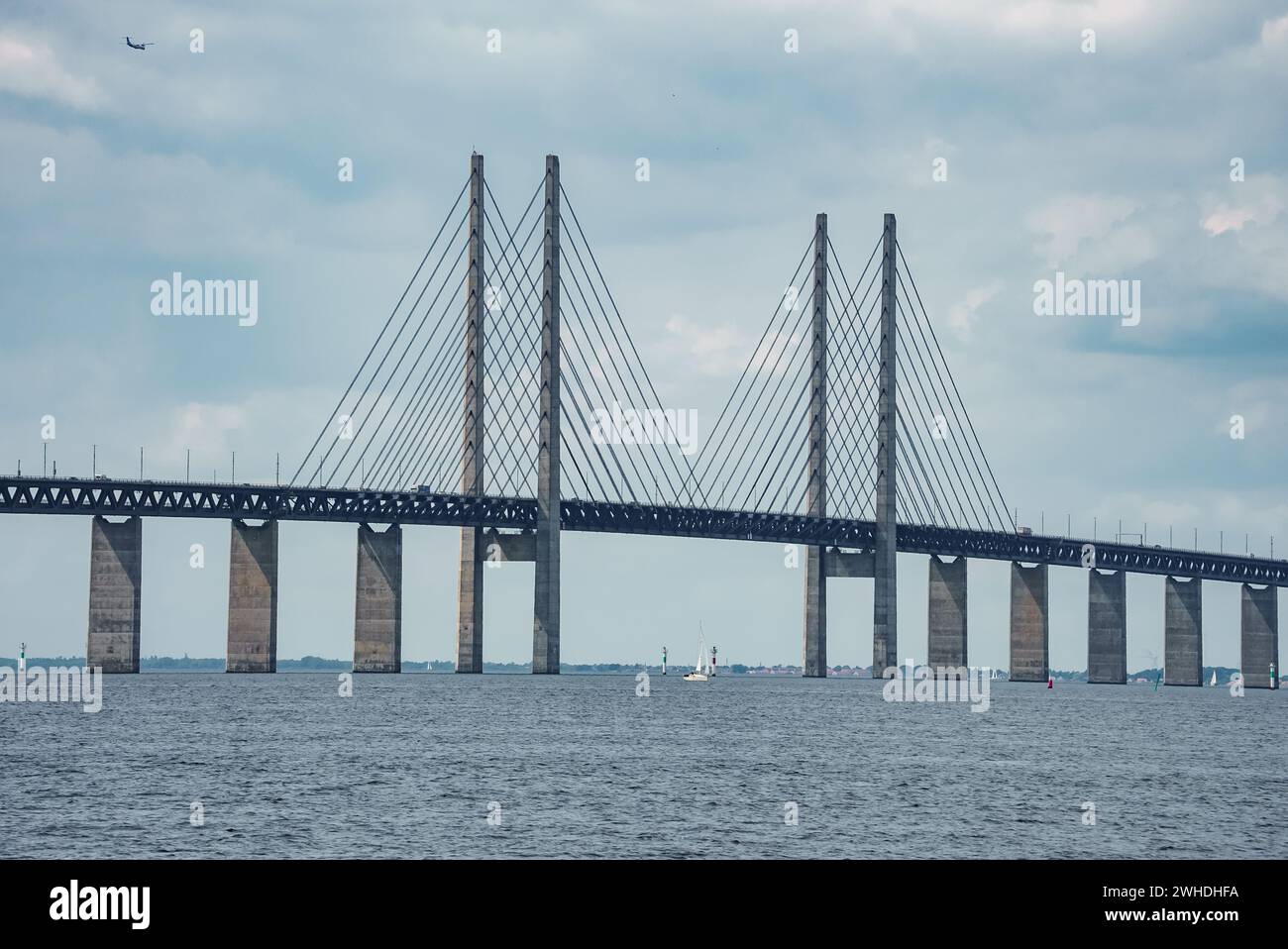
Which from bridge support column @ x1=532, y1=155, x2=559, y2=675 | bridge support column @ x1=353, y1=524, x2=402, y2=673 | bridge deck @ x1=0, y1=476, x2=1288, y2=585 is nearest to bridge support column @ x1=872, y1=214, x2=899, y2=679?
bridge deck @ x1=0, y1=476, x2=1288, y2=585

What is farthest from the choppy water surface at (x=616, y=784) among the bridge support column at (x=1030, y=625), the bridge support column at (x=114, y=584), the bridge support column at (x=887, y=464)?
the bridge support column at (x=1030, y=625)

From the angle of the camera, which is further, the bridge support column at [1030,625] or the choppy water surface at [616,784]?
the bridge support column at [1030,625]

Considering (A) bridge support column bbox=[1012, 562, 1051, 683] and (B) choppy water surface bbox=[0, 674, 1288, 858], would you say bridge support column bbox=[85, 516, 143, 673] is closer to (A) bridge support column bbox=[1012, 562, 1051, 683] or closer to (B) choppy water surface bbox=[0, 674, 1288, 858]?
(B) choppy water surface bbox=[0, 674, 1288, 858]

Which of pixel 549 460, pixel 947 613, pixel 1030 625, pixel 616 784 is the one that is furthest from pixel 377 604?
pixel 616 784

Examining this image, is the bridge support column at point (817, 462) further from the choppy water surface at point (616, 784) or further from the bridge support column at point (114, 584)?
the choppy water surface at point (616, 784)

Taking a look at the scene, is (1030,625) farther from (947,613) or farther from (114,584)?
(114,584)

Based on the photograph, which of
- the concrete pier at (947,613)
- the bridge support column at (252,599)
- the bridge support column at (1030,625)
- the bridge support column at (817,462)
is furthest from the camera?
the bridge support column at (1030,625)
